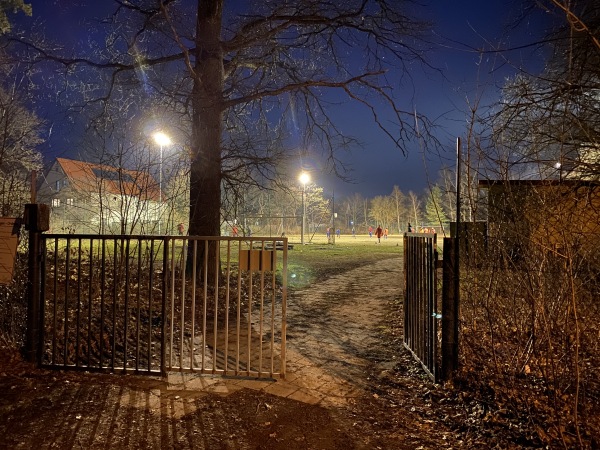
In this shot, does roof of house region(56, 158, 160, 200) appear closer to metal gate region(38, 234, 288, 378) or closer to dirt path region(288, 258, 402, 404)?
metal gate region(38, 234, 288, 378)

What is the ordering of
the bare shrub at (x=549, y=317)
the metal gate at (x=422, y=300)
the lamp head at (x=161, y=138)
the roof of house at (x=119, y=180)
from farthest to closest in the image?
the lamp head at (x=161, y=138) < the roof of house at (x=119, y=180) < the metal gate at (x=422, y=300) < the bare shrub at (x=549, y=317)

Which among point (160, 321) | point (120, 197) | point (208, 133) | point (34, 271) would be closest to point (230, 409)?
point (34, 271)

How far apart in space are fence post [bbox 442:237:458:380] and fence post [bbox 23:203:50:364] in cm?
481

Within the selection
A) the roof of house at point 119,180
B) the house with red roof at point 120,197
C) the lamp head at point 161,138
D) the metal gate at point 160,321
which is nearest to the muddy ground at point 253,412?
the metal gate at point 160,321

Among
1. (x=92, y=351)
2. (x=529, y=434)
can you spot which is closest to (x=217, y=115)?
(x=92, y=351)

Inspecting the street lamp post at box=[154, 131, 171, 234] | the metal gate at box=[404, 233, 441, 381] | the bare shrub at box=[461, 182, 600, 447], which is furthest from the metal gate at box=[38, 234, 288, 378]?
the bare shrub at box=[461, 182, 600, 447]

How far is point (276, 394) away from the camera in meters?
4.63

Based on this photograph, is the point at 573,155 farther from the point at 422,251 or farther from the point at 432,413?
the point at 432,413

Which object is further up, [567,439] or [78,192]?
[78,192]

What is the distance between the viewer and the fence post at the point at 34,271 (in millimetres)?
5023

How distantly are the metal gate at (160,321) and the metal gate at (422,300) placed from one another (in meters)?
Answer: 1.78

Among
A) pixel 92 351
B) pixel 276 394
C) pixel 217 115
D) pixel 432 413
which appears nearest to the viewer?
pixel 432 413

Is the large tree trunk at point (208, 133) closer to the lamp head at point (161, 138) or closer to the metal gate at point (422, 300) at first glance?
the lamp head at point (161, 138)

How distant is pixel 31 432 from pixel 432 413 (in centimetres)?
375
